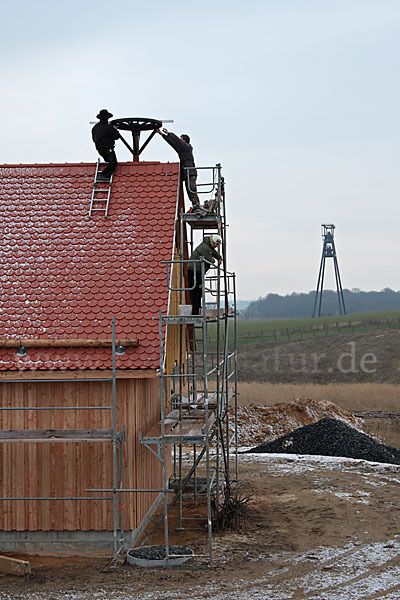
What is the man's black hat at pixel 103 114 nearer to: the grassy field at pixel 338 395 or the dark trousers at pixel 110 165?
the dark trousers at pixel 110 165

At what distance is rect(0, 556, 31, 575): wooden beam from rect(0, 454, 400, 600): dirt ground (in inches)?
5.6

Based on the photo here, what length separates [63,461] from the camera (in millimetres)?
12672

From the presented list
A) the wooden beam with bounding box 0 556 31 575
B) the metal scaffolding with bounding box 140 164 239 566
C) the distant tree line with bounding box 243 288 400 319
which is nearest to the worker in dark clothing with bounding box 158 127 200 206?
the metal scaffolding with bounding box 140 164 239 566

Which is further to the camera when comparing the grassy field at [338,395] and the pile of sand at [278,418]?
the grassy field at [338,395]

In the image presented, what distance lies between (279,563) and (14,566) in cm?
432

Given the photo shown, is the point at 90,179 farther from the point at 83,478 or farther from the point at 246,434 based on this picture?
the point at 246,434

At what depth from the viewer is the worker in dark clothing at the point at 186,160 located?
16.4 meters

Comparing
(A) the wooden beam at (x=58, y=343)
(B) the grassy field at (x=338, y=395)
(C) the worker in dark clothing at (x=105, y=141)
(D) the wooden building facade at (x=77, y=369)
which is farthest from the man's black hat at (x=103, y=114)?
(B) the grassy field at (x=338, y=395)

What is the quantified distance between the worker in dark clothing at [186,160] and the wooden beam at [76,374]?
5.35 meters

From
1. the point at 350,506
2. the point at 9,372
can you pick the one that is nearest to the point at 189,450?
the point at 350,506

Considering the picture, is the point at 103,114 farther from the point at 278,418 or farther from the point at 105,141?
the point at 278,418

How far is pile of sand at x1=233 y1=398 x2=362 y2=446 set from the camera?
84.9 feet

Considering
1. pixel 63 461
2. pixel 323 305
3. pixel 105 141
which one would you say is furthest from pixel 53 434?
pixel 323 305

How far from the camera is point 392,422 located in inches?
1185
